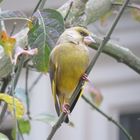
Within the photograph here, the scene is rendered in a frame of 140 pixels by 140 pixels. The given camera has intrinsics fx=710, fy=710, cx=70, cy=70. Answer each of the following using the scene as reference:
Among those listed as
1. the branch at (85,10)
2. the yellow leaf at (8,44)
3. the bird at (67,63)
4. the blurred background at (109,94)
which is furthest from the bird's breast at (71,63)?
the blurred background at (109,94)

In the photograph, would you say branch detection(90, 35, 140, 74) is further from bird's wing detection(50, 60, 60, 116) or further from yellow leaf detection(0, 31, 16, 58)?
yellow leaf detection(0, 31, 16, 58)

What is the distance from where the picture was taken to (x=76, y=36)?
1.71 meters

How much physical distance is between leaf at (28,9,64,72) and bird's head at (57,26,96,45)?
0.42 ft

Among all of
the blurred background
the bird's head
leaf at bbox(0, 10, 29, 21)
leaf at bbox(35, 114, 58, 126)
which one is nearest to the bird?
the bird's head

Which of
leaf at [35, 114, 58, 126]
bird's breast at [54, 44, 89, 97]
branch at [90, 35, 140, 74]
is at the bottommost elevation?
leaf at [35, 114, 58, 126]

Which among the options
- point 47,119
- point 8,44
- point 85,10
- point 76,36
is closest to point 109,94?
point 47,119

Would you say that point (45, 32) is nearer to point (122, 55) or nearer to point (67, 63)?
point (67, 63)

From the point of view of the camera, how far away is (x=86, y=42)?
175 centimetres

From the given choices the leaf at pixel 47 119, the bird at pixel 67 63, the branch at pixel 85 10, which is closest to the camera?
the bird at pixel 67 63

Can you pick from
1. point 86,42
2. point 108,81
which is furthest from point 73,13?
point 108,81

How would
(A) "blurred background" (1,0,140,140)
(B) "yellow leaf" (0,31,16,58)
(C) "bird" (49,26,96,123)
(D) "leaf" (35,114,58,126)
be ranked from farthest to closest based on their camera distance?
(A) "blurred background" (1,0,140,140)
(D) "leaf" (35,114,58,126)
(C) "bird" (49,26,96,123)
(B) "yellow leaf" (0,31,16,58)

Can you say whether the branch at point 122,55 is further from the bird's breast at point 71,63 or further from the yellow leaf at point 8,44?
the yellow leaf at point 8,44

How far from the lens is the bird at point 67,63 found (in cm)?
163

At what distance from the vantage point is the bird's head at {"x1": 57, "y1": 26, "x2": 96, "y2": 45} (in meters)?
1.70
